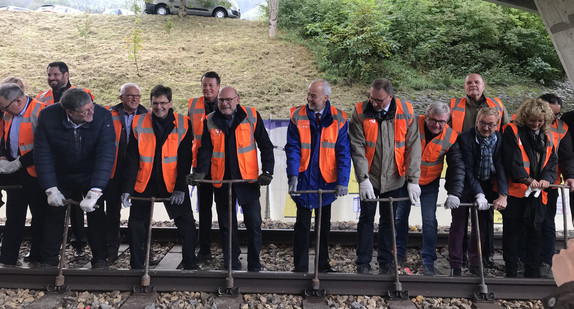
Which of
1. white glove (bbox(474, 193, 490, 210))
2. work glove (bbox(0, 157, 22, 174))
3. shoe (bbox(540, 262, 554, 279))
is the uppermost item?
work glove (bbox(0, 157, 22, 174))

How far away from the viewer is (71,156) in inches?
168

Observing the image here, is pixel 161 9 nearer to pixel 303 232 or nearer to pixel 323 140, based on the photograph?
pixel 323 140

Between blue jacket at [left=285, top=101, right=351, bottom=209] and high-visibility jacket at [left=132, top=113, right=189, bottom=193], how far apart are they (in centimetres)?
119

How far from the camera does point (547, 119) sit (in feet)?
14.3

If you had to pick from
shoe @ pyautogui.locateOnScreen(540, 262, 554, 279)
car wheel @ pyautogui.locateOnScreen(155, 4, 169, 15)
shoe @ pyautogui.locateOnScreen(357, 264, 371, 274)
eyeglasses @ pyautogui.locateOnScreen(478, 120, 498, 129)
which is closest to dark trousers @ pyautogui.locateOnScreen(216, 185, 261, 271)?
shoe @ pyautogui.locateOnScreen(357, 264, 371, 274)

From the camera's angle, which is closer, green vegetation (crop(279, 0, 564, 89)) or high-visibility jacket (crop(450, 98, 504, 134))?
high-visibility jacket (crop(450, 98, 504, 134))

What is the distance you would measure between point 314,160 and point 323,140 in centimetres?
24

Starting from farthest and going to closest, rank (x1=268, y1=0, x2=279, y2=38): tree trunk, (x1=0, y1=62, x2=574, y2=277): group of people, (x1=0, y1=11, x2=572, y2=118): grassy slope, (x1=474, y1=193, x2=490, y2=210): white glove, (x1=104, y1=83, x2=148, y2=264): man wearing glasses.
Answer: (x1=268, y1=0, x2=279, y2=38): tree trunk
(x1=0, y1=11, x2=572, y2=118): grassy slope
(x1=104, y1=83, x2=148, y2=264): man wearing glasses
(x1=474, y1=193, x2=490, y2=210): white glove
(x1=0, y1=62, x2=574, y2=277): group of people

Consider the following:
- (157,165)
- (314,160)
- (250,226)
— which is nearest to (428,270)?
(314,160)

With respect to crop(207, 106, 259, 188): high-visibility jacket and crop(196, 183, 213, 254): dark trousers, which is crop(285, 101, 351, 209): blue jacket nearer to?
crop(207, 106, 259, 188): high-visibility jacket

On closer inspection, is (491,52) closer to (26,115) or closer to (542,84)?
(542,84)

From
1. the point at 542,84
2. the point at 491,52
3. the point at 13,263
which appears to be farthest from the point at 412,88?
the point at 13,263

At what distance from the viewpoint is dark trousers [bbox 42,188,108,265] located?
452 centimetres

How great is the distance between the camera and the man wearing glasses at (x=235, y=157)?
4438mm
